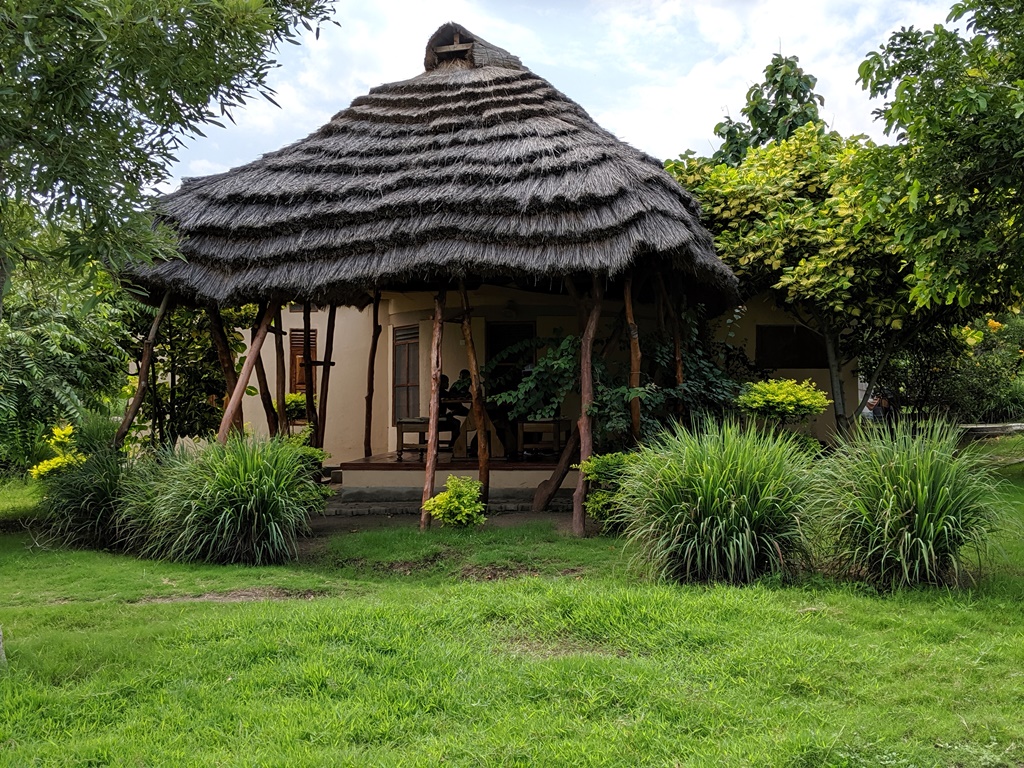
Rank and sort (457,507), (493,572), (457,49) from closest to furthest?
(493,572) → (457,507) → (457,49)

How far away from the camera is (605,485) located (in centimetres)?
851

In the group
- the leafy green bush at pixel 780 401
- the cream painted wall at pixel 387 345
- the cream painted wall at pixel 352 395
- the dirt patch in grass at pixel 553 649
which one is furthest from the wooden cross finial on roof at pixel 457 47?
the dirt patch in grass at pixel 553 649

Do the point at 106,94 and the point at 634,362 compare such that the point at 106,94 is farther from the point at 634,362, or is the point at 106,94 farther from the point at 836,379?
the point at 836,379

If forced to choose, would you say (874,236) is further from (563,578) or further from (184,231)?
(184,231)

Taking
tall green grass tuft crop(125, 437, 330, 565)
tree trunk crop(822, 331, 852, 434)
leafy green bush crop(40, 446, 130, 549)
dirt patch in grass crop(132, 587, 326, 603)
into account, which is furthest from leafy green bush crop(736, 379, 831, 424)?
leafy green bush crop(40, 446, 130, 549)

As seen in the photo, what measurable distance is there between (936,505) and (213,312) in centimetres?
782

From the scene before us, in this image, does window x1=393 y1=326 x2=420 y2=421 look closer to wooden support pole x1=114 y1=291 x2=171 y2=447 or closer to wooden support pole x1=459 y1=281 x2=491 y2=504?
wooden support pole x1=459 y1=281 x2=491 y2=504

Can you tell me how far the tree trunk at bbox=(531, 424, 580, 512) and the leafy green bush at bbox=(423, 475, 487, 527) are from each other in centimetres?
131

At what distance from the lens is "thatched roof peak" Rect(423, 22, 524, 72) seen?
1212cm

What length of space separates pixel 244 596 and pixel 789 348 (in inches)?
369

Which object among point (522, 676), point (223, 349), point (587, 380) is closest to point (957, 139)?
point (587, 380)

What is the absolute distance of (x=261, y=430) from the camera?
15305 millimetres

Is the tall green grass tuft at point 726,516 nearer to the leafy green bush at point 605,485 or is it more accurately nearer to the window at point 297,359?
the leafy green bush at point 605,485

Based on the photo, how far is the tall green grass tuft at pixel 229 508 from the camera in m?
7.54
